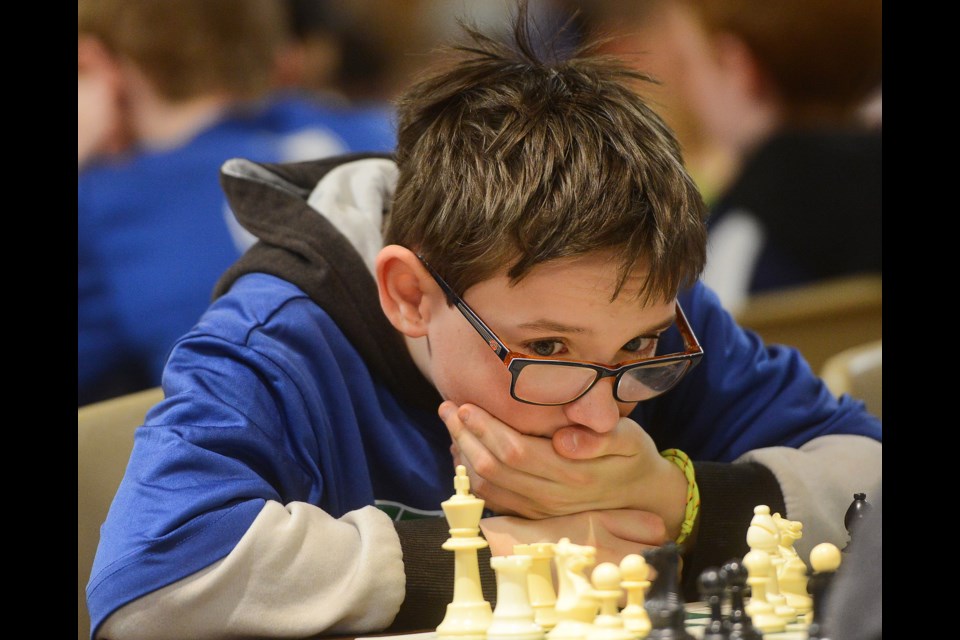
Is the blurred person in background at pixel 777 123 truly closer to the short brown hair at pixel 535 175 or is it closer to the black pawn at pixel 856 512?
the short brown hair at pixel 535 175

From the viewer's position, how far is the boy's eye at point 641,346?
4.09 feet

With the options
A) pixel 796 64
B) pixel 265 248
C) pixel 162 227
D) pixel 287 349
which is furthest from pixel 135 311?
pixel 796 64

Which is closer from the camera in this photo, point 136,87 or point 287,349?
point 287,349

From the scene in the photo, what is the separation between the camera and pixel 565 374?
1186 millimetres

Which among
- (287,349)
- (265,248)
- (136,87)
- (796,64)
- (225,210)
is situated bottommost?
(287,349)

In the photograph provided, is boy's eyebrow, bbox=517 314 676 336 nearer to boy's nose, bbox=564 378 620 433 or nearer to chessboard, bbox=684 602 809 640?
boy's nose, bbox=564 378 620 433

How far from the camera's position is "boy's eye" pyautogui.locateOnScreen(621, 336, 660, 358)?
4.09ft

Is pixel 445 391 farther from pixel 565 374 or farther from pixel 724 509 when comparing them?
pixel 724 509

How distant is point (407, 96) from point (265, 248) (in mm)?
278

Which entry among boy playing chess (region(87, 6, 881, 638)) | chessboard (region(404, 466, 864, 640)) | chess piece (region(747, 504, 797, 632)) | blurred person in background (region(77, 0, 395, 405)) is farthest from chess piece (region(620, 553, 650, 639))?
blurred person in background (region(77, 0, 395, 405))

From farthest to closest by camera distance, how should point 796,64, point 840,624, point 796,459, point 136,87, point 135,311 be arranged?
1. point 796,64
2. point 136,87
3. point 135,311
4. point 796,459
5. point 840,624

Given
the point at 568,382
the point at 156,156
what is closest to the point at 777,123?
the point at 156,156

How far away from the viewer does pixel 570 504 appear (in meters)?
1.26
